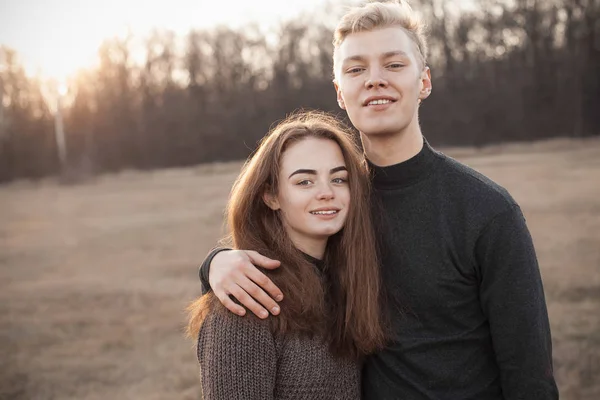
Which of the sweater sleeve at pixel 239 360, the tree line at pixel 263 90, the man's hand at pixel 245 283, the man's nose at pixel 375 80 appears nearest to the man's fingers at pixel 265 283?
the man's hand at pixel 245 283

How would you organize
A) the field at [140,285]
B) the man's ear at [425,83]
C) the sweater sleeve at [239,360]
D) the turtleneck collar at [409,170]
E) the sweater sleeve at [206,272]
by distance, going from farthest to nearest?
1. the field at [140,285]
2. the man's ear at [425,83]
3. the sweater sleeve at [206,272]
4. the turtleneck collar at [409,170]
5. the sweater sleeve at [239,360]

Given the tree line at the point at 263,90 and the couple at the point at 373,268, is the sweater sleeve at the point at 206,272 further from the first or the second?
the tree line at the point at 263,90

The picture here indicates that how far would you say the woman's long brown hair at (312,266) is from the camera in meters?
2.53

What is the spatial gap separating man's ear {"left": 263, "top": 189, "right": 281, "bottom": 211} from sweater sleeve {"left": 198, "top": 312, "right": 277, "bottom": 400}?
0.57 metres

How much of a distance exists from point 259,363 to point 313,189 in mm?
737

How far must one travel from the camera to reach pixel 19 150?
129 ft

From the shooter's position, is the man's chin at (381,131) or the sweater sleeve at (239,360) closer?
the sweater sleeve at (239,360)

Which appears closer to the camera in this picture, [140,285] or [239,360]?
[239,360]

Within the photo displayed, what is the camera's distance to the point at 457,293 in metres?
2.54

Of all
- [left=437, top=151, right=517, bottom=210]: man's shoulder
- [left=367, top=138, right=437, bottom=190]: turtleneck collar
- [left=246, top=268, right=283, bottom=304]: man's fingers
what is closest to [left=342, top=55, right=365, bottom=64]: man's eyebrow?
[left=367, top=138, right=437, bottom=190]: turtleneck collar

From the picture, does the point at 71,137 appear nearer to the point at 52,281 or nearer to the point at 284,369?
the point at 52,281

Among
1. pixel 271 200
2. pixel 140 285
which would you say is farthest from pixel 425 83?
pixel 140 285

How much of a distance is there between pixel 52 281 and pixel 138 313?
12.4 feet

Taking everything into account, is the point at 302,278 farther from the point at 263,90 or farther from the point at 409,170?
the point at 263,90
